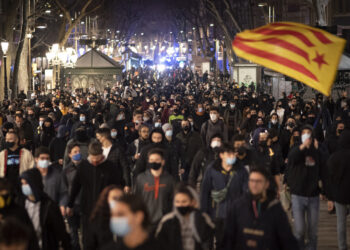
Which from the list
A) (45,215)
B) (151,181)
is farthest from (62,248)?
(151,181)

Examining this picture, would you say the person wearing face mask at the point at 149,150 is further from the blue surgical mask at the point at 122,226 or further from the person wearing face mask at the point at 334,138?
the blue surgical mask at the point at 122,226

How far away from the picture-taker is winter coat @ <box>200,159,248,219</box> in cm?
872

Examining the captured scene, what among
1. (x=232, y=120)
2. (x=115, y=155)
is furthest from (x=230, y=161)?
(x=232, y=120)

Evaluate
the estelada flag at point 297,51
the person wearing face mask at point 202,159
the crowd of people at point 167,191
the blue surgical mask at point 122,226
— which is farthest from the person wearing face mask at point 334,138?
the blue surgical mask at point 122,226

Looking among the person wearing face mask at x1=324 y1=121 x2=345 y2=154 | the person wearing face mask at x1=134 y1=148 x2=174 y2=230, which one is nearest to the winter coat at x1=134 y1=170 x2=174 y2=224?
the person wearing face mask at x1=134 y1=148 x2=174 y2=230

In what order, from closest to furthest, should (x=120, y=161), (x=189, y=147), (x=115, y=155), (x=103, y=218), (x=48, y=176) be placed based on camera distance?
1. (x=103, y=218)
2. (x=48, y=176)
3. (x=120, y=161)
4. (x=115, y=155)
5. (x=189, y=147)

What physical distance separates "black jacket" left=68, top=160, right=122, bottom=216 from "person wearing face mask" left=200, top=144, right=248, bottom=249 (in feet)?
4.08

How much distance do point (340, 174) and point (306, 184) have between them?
1.63 ft

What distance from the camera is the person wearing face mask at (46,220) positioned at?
7418 millimetres

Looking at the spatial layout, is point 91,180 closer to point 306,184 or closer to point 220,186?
point 220,186

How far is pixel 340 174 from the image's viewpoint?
964 centimetres

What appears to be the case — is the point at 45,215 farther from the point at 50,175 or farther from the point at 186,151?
the point at 186,151

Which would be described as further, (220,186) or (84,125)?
(84,125)

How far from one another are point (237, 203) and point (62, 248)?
6.21ft
